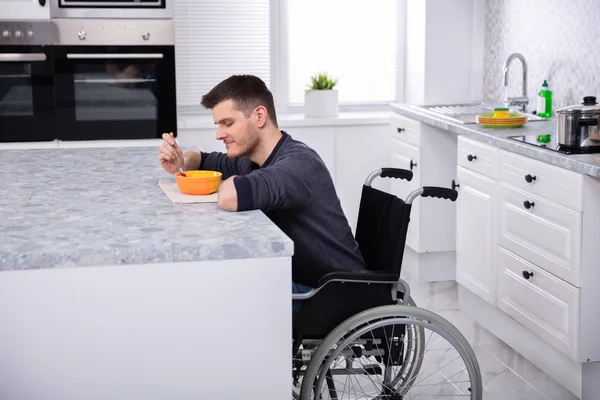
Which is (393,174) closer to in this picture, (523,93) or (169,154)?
(169,154)

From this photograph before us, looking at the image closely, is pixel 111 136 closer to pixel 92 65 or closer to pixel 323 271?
pixel 92 65

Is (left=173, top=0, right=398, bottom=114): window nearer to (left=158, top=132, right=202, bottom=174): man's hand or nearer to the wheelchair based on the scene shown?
(left=158, top=132, right=202, bottom=174): man's hand

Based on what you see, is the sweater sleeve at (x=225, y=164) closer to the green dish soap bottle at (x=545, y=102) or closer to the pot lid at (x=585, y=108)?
the pot lid at (x=585, y=108)

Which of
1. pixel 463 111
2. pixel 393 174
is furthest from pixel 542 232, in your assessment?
pixel 463 111

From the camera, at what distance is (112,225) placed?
81.8 inches

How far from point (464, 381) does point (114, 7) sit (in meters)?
2.63

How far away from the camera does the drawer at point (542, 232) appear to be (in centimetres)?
314

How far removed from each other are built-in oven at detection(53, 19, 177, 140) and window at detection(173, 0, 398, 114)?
658 mm

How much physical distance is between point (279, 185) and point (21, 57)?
288 centimetres

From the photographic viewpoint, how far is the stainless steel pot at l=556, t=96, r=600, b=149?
326 cm

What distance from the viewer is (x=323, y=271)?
8.03ft

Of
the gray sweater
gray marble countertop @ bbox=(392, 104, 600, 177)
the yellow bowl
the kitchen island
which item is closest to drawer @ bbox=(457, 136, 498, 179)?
gray marble countertop @ bbox=(392, 104, 600, 177)

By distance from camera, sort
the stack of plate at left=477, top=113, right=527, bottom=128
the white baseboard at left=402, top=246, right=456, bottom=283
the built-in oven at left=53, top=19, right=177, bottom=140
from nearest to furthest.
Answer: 1. the stack of plate at left=477, top=113, right=527, bottom=128
2. the built-in oven at left=53, top=19, right=177, bottom=140
3. the white baseboard at left=402, top=246, right=456, bottom=283

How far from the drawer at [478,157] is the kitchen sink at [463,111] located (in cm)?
21
